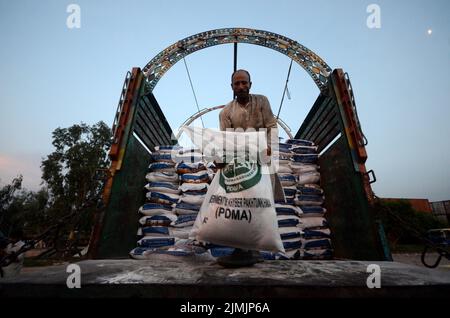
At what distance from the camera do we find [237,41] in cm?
438

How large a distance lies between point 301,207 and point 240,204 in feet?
6.55

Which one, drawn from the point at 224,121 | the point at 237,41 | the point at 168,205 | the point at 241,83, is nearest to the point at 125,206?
the point at 168,205

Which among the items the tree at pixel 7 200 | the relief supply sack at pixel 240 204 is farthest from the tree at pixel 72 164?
the relief supply sack at pixel 240 204

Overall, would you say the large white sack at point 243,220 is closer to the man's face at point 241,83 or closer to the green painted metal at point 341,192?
the man's face at point 241,83

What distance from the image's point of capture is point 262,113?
7.11ft

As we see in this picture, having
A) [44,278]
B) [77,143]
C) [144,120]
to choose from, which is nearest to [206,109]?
[144,120]

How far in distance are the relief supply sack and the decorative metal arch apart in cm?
236

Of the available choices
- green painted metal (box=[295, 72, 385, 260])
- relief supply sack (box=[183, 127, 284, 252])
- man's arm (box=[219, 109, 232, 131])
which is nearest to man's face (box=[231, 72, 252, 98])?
man's arm (box=[219, 109, 232, 131])

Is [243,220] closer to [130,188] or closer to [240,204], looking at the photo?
[240,204]

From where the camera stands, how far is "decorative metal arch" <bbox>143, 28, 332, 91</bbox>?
3602 mm

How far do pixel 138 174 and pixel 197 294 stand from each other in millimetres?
2253

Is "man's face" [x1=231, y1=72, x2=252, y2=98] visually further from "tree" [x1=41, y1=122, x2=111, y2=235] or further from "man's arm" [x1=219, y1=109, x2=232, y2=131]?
"tree" [x1=41, y1=122, x2=111, y2=235]

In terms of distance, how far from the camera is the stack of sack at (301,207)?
278 cm
